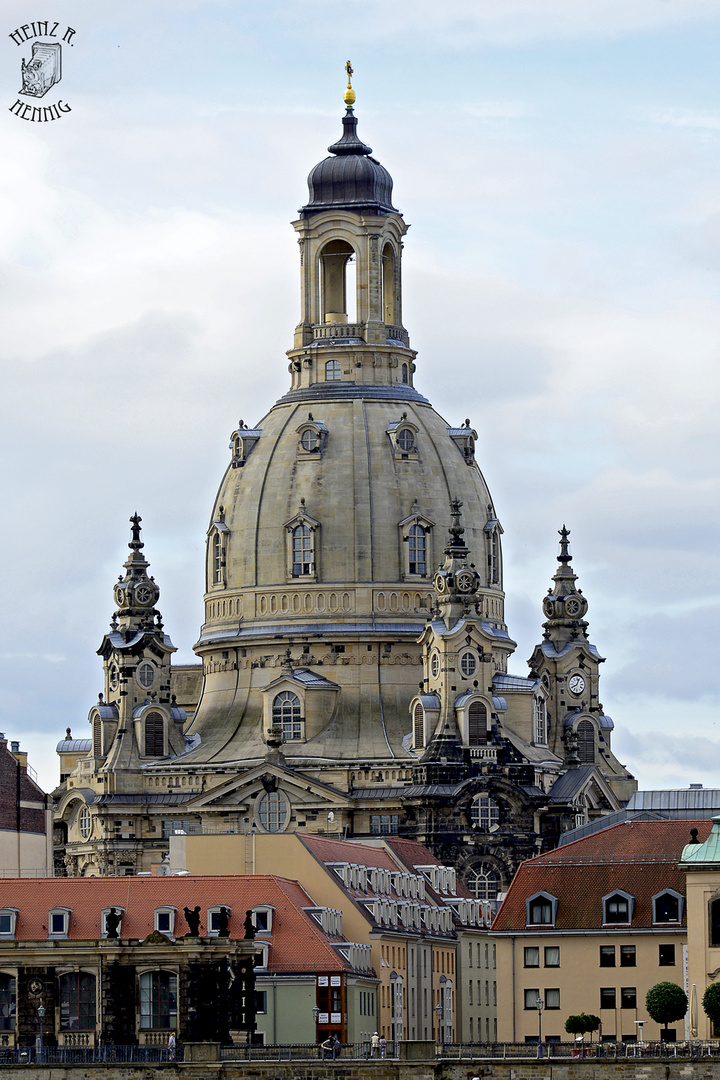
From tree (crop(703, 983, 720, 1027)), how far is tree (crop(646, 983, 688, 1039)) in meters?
1.48

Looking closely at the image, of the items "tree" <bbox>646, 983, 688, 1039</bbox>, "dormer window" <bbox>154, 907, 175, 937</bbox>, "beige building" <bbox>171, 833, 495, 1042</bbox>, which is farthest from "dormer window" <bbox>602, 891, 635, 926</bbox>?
"dormer window" <bbox>154, 907, 175, 937</bbox>

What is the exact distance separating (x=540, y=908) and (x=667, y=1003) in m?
12.7

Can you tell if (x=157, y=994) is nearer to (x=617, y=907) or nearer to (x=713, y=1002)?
(x=617, y=907)

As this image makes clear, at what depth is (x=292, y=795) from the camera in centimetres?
19912

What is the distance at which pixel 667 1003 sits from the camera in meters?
142

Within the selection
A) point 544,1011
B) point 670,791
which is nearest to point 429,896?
point 670,791

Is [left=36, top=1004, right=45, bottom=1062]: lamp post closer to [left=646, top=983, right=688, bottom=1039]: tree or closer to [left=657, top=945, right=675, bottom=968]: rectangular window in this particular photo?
[left=646, top=983, right=688, bottom=1039]: tree

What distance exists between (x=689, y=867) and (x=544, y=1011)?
402 inches

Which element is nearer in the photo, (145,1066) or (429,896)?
(145,1066)

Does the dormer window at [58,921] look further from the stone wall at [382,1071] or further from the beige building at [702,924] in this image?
the beige building at [702,924]

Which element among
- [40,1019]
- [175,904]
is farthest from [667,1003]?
[40,1019]

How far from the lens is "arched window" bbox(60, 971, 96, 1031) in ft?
474

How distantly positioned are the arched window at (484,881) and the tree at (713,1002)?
5478 centimetres

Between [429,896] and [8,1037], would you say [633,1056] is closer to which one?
[8,1037]
